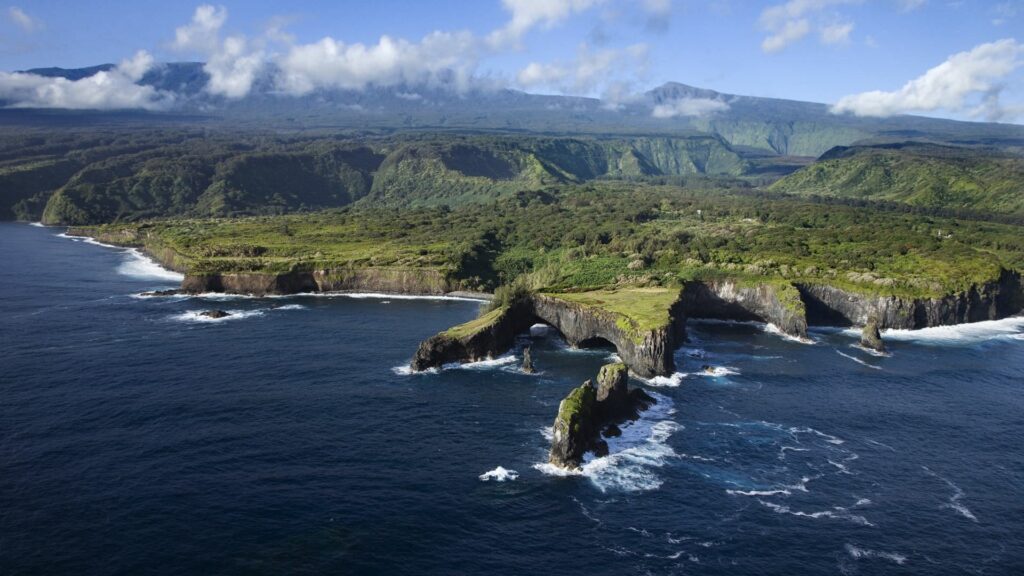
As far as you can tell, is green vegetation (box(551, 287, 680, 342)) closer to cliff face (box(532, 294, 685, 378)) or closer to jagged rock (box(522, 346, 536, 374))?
cliff face (box(532, 294, 685, 378))

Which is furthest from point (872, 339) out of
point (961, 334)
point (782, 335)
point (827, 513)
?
point (827, 513)

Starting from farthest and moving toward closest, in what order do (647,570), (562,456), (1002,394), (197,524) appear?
1. (1002,394)
2. (562,456)
3. (197,524)
4. (647,570)

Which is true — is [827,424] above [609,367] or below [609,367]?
below

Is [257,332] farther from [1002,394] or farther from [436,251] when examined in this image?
[1002,394]

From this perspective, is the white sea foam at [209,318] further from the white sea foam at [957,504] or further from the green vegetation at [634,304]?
the white sea foam at [957,504]

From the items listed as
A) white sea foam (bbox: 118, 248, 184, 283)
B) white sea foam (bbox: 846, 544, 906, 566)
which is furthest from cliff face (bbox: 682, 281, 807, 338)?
white sea foam (bbox: 118, 248, 184, 283)

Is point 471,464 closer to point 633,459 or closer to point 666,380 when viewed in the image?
point 633,459

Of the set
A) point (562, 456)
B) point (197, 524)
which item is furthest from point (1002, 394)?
point (197, 524)
